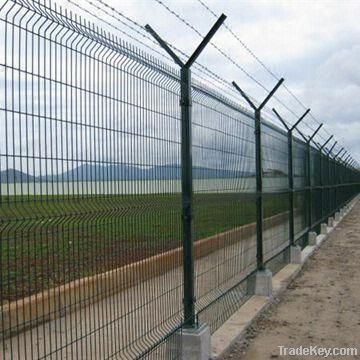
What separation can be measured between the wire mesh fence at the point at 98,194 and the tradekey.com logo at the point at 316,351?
0.83 meters

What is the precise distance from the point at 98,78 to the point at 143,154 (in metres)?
0.85

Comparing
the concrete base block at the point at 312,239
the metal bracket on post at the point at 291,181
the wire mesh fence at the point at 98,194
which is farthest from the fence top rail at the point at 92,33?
the concrete base block at the point at 312,239

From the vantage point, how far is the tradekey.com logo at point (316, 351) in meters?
6.10

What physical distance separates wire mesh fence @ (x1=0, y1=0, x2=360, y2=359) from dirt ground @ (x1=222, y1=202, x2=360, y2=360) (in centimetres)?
57

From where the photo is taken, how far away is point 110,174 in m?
3.96


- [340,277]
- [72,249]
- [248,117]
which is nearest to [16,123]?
[72,249]

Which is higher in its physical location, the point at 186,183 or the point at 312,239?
the point at 186,183

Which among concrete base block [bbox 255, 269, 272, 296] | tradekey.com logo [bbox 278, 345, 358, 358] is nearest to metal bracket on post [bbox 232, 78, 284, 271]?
concrete base block [bbox 255, 269, 272, 296]

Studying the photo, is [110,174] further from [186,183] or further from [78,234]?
[186,183]

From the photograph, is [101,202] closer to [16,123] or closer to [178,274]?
[16,123]

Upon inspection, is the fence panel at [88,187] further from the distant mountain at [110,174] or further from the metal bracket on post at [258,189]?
the metal bracket on post at [258,189]

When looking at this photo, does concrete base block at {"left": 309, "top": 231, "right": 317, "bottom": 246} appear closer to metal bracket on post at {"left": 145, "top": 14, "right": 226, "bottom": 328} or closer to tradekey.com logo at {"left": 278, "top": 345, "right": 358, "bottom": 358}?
tradekey.com logo at {"left": 278, "top": 345, "right": 358, "bottom": 358}

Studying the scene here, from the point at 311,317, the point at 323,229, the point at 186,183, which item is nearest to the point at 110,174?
the point at 186,183

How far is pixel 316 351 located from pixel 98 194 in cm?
354
